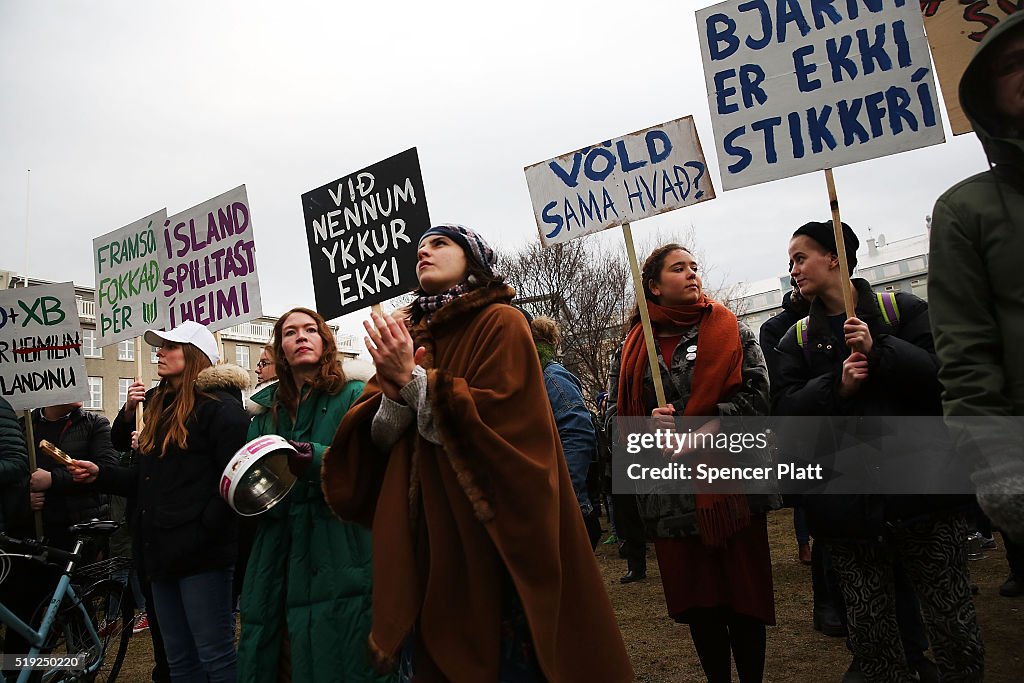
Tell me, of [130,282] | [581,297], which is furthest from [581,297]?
[130,282]

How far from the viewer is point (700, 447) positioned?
3447 millimetres

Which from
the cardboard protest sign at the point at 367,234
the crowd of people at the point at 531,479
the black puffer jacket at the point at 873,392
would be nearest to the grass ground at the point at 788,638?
the crowd of people at the point at 531,479

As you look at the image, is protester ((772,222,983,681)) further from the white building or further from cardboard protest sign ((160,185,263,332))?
the white building

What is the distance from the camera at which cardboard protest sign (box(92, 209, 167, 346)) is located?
6.34m

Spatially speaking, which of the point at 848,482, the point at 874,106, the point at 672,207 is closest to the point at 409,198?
the point at 672,207

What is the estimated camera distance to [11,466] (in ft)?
14.7

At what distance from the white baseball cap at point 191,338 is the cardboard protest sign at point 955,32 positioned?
407 cm

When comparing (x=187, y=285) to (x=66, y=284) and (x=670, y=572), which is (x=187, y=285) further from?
(x=670, y=572)

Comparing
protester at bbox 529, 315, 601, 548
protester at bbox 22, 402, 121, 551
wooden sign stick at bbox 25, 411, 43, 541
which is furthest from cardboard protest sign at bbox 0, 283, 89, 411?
protester at bbox 529, 315, 601, 548

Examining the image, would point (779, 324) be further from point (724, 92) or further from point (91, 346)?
point (91, 346)

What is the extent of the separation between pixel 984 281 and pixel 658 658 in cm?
347

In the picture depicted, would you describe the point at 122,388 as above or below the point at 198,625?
above

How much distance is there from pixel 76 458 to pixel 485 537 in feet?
14.1

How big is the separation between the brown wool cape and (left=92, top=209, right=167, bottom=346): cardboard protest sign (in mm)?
4488
